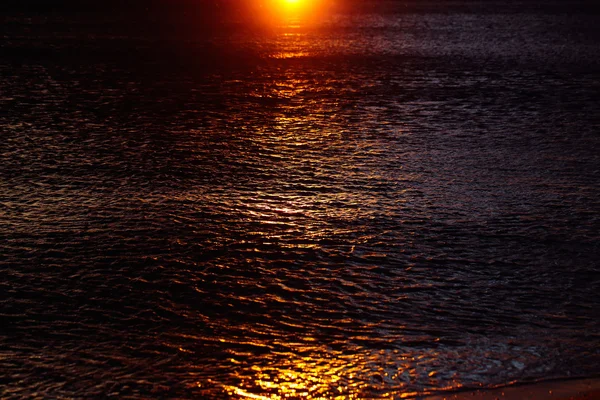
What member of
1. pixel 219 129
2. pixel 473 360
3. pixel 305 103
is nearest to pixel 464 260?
pixel 473 360

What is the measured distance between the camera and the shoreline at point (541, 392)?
315 cm

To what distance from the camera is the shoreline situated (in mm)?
3154

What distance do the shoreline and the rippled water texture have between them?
72mm

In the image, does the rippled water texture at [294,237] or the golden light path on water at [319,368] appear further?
the rippled water texture at [294,237]

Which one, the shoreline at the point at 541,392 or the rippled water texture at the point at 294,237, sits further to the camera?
the rippled water texture at the point at 294,237

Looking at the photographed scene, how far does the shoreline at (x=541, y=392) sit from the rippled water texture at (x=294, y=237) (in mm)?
72

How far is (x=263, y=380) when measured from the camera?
330 cm

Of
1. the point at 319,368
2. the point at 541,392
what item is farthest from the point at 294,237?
the point at 541,392

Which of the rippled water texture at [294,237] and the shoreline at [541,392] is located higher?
the rippled water texture at [294,237]

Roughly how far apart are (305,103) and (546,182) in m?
3.84

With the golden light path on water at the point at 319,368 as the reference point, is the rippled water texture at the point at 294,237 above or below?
above

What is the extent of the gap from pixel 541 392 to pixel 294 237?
2038 millimetres

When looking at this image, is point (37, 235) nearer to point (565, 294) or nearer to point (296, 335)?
point (296, 335)

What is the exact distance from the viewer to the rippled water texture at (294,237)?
11.3 feet
